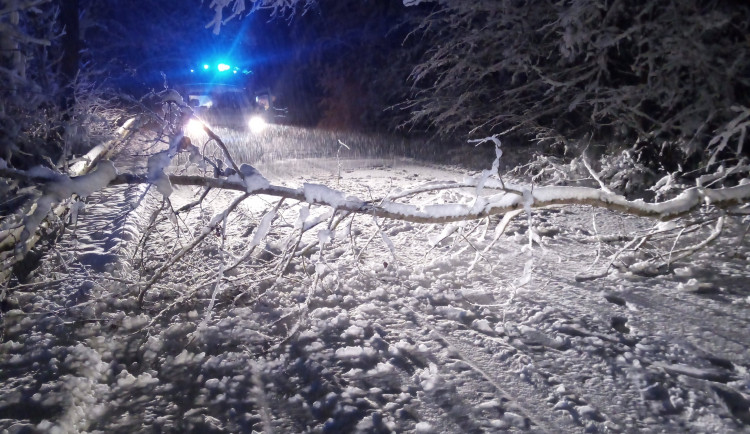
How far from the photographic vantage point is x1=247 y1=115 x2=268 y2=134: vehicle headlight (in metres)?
22.0

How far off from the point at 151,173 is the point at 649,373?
129 inches

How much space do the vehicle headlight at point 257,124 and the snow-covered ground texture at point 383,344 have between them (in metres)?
17.2

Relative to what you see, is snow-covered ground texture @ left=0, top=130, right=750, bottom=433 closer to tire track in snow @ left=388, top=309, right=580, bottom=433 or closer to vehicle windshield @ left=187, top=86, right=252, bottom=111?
tire track in snow @ left=388, top=309, right=580, bottom=433

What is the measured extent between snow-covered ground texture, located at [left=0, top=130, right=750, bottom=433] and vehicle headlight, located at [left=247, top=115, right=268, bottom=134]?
17235 mm

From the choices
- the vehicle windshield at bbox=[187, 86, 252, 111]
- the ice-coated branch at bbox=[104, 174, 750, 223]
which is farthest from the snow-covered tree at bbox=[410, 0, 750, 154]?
the vehicle windshield at bbox=[187, 86, 252, 111]

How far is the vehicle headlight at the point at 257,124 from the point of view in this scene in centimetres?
2197

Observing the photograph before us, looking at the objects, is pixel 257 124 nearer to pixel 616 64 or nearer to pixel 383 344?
pixel 616 64

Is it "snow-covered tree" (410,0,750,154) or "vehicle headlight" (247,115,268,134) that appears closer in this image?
"snow-covered tree" (410,0,750,154)

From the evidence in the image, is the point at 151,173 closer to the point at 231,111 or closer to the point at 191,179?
the point at 191,179

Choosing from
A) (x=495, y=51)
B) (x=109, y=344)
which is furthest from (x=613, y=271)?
(x=495, y=51)

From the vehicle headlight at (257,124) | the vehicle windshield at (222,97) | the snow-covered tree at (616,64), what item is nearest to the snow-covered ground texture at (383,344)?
the snow-covered tree at (616,64)

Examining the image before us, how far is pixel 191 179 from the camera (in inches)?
116

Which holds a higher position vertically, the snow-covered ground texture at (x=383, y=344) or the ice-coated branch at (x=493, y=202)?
the ice-coated branch at (x=493, y=202)

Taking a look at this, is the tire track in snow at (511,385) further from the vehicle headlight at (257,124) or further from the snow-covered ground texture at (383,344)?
the vehicle headlight at (257,124)
